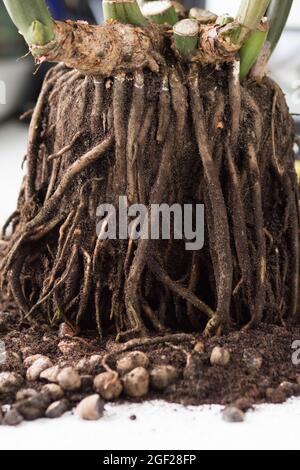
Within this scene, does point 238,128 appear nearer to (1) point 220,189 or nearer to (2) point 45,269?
(1) point 220,189

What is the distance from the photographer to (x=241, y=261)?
1.16 m

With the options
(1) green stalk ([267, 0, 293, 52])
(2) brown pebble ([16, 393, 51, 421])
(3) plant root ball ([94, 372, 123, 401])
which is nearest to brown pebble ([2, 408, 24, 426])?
(2) brown pebble ([16, 393, 51, 421])

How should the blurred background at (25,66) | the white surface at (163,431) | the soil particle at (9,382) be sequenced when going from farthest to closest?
1. the blurred background at (25,66)
2. the soil particle at (9,382)
3. the white surface at (163,431)

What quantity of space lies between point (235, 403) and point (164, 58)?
1.69 ft

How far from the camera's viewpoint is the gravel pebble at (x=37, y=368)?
1.01m

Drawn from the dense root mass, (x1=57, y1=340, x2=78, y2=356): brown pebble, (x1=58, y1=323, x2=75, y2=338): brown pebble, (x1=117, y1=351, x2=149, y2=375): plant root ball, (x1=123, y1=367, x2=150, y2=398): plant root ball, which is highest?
the dense root mass

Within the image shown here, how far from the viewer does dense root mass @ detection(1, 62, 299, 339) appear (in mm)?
1118

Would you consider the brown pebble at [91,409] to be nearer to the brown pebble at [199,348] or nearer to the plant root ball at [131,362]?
the plant root ball at [131,362]

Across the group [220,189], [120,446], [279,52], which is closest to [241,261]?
[220,189]

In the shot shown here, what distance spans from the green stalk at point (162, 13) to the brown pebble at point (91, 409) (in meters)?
0.60

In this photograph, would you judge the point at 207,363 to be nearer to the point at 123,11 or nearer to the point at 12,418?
the point at 12,418

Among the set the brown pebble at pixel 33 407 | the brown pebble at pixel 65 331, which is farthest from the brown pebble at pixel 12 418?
the brown pebble at pixel 65 331

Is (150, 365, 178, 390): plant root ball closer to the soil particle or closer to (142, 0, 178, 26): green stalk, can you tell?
the soil particle

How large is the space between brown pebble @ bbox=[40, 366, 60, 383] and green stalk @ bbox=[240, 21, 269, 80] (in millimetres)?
526
